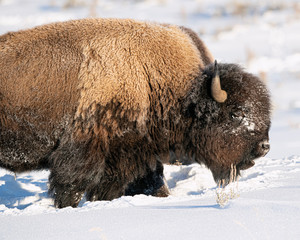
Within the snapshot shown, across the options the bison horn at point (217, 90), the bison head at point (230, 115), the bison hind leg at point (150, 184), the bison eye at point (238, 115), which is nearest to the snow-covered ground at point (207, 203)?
the bison hind leg at point (150, 184)

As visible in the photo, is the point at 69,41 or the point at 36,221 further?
the point at 69,41

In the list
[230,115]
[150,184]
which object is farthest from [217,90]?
[150,184]

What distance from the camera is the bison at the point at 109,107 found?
15.6 feet

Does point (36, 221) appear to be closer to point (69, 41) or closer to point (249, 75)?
point (69, 41)

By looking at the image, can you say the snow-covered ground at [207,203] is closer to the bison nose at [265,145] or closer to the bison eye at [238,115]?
the bison nose at [265,145]

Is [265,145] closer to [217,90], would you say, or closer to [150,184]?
[217,90]

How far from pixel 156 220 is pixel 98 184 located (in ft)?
6.46

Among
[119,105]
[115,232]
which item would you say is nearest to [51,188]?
[119,105]

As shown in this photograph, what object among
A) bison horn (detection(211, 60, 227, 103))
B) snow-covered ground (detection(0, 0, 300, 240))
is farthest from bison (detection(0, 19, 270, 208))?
snow-covered ground (detection(0, 0, 300, 240))

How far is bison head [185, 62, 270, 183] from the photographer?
→ 4.85 meters

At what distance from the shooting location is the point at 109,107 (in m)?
4.71

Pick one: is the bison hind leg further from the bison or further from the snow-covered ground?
the bison

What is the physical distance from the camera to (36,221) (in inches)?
130

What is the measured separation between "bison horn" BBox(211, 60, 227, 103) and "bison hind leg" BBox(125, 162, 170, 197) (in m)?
1.17
